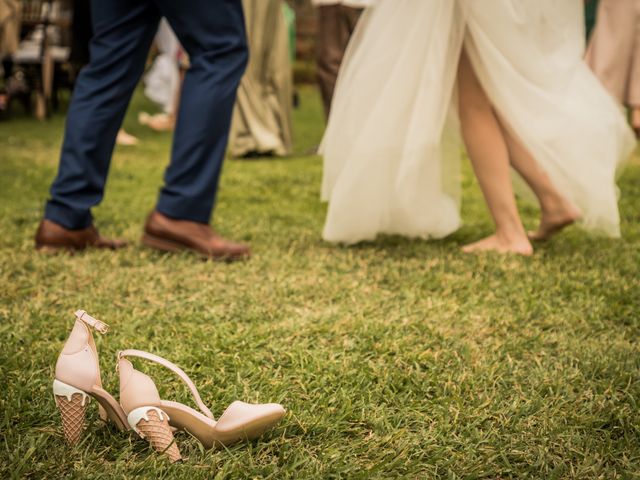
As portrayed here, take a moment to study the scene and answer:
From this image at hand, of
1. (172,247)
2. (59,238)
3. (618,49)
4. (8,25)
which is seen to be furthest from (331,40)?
(59,238)

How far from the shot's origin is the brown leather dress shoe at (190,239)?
261cm

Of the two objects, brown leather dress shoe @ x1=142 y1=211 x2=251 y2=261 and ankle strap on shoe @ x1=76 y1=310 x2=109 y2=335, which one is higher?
ankle strap on shoe @ x1=76 y1=310 x2=109 y2=335

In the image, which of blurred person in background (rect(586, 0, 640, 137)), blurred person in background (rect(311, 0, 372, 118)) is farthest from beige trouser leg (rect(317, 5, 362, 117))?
blurred person in background (rect(586, 0, 640, 137))

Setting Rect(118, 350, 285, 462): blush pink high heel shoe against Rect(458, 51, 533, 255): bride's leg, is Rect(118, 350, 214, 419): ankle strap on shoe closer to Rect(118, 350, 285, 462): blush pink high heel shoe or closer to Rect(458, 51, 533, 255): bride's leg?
Rect(118, 350, 285, 462): blush pink high heel shoe

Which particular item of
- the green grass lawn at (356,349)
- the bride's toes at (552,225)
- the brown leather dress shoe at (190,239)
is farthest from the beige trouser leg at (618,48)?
the brown leather dress shoe at (190,239)

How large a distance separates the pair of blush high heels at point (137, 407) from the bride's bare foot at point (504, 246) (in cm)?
161

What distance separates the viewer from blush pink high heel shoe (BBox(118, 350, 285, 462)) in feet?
4.19

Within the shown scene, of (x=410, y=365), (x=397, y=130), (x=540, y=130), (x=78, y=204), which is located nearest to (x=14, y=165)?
(x=78, y=204)

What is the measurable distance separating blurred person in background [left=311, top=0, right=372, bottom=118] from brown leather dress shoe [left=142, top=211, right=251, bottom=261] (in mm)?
3122

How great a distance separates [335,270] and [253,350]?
2.49 feet

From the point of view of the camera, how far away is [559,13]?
2611 mm

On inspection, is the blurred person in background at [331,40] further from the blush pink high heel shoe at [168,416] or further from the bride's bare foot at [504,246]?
the blush pink high heel shoe at [168,416]

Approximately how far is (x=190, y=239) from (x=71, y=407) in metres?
1.38

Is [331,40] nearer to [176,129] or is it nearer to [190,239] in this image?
[176,129]
